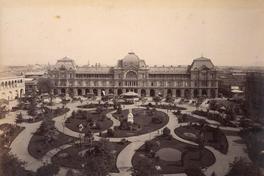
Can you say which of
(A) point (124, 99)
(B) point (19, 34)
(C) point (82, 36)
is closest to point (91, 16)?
(C) point (82, 36)

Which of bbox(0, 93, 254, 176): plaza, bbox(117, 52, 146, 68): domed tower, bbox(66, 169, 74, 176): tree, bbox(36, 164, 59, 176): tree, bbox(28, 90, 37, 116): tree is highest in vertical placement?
bbox(117, 52, 146, 68): domed tower

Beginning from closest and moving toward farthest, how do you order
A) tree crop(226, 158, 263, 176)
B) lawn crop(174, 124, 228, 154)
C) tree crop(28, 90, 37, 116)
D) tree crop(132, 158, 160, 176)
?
tree crop(226, 158, 263, 176) < tree crop(132, 158, 160, 176) < lawn crop(174, 124, 228, 154) < tree crop(28, 90, 37, 116)

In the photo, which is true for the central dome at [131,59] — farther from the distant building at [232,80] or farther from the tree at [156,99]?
the distant building at [232,80]

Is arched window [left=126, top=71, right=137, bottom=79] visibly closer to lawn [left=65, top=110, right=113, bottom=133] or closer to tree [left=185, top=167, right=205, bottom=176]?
lawn [left=65, top=110, right=113, bottom=133]

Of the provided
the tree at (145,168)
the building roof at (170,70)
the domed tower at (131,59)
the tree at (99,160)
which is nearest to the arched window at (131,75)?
the building roof at (170,70)

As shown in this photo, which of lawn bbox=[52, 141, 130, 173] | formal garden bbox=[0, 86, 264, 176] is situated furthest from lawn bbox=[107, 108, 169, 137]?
lawn bbox=[52, 141, 130, 173]
